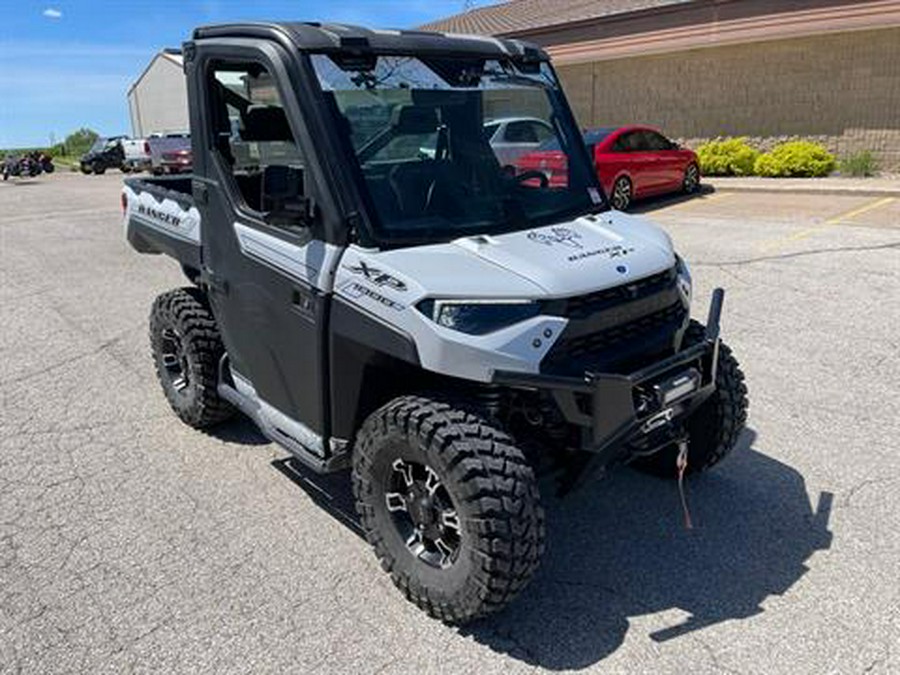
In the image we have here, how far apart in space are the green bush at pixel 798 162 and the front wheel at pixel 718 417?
1471cm

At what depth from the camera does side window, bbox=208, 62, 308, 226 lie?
3.14 meters

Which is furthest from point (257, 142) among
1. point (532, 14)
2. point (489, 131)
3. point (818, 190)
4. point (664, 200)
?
point (532, 14)

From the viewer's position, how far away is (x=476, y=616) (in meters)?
2.86

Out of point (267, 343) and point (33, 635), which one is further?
point (267, 343)

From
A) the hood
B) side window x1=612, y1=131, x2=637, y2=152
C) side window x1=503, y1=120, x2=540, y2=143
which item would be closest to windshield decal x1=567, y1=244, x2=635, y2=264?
the hood

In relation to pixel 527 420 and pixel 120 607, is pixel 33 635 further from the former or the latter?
pixel 527 420

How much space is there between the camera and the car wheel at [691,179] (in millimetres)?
15260

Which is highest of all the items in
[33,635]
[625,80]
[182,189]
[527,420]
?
[625,80]

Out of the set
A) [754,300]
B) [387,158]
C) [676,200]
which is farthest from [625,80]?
[387,158]

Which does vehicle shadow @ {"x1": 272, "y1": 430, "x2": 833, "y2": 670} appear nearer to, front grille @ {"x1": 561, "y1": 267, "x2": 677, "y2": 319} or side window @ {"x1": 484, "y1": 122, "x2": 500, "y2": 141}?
front grille @ {"x1": 561, "y1": 267, "x2": 677, "y2": 319}

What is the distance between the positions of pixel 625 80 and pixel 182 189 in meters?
17.6

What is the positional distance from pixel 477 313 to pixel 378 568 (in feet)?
4.28

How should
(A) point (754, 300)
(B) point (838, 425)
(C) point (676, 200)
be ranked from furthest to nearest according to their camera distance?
(C) point (676, 200)
(A) point (754, 300)
(B) point (838, 425)

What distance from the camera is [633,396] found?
2.91 meters
